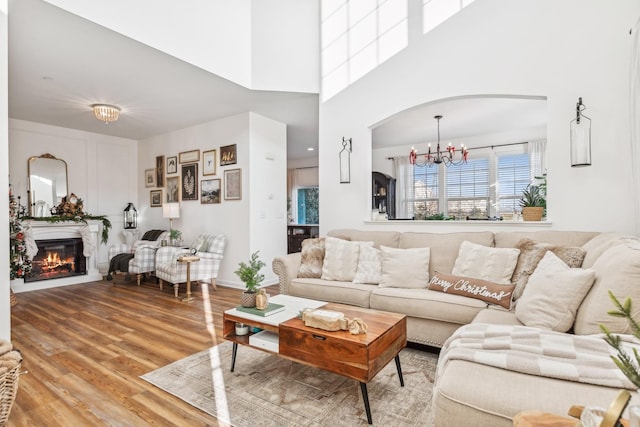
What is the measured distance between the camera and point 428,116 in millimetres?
5141

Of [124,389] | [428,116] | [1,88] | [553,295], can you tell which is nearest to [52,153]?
[1,88]

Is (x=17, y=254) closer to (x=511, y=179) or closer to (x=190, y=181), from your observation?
(x=190, y=181)

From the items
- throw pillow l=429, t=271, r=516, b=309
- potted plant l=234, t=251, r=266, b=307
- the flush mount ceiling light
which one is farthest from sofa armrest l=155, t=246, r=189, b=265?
throw pillow l=429, t=271, r=516, b=309

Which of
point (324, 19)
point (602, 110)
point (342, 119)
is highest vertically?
point (324, 19)

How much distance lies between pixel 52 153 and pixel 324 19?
16.5 ft

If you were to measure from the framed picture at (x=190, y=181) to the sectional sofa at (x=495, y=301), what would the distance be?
10.00 feet

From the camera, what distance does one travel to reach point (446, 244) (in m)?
3.12

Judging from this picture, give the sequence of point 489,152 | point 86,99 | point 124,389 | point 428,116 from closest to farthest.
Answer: point 124,389
point 86,99
point 428,116
point 489,152

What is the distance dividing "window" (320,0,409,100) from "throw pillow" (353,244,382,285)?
2.18m

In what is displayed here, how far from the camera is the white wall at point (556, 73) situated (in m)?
2.73

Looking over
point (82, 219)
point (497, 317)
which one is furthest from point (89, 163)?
point (497, 317)

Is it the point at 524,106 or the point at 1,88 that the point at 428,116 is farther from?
the point at 1,88

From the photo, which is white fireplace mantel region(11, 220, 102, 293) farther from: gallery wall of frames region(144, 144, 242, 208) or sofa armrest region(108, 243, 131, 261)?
gallery wall of frames region(144, 144, 242, 208)

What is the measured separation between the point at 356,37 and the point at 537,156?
12.6 feet
